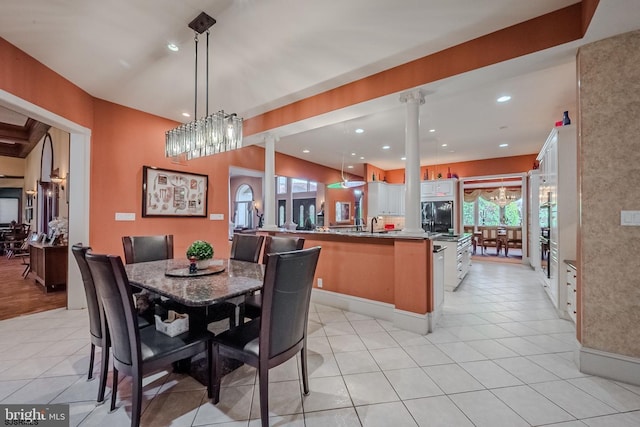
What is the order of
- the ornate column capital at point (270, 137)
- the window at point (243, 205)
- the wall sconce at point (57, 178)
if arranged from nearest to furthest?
1. the ornate column capital at point (270, 137)
2. the wall sconce at point (57, 178)
3. the window at point (243, 205)

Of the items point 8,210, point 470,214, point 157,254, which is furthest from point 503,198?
point 8,210

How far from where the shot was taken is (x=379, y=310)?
123 inches

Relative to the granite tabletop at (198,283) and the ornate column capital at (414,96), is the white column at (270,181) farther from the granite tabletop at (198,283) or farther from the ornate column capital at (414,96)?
the ornate column capital at (414,96)

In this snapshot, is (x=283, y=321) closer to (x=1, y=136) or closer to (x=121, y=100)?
(x=121, y=100)

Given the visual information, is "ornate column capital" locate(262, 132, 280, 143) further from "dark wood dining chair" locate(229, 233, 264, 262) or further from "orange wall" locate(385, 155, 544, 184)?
"orange wall" locate(385, 155, 544, 184)

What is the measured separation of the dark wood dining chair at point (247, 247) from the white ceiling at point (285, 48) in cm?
172

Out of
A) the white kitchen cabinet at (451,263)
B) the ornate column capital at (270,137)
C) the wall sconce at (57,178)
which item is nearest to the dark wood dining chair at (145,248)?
the ornate column capital at (270,137)

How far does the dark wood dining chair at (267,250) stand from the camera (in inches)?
92.0

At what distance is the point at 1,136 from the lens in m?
5.52

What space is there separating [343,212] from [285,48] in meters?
7.17

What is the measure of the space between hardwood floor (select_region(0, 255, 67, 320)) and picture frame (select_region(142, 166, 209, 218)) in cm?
164

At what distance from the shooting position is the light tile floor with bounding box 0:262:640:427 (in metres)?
1.59

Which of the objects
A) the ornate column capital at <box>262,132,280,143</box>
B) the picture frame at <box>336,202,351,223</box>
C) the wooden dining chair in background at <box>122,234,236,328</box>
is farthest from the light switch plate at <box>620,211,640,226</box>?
the picture frame at <box>336,202,351,223</box>

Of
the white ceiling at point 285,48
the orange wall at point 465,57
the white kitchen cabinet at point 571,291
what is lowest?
the white kitchen cabinet at point 571,291
